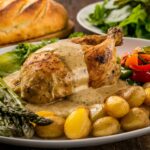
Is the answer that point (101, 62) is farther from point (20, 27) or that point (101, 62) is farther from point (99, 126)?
point (20, 27)

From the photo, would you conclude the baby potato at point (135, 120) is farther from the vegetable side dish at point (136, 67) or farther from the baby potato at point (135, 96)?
the vegetable side dish at point (136, 67)

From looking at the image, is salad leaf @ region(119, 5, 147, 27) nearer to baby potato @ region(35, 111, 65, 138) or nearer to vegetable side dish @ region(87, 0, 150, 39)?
vegetable side dish @ region(87, 0, 150, 39)

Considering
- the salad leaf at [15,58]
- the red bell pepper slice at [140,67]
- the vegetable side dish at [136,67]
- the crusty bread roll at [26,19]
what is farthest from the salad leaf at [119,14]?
the red bell pepper slice at [140,67]

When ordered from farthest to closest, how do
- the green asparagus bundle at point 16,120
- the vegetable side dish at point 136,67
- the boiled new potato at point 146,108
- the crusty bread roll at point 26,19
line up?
the crusty bread roll at point 26,19 → the vegetable side dish at point 136,67 → the boiled new potato at point 146,108 → the green asparagus bundle at point 16,120

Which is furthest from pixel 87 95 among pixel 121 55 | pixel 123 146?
pixel 121 55

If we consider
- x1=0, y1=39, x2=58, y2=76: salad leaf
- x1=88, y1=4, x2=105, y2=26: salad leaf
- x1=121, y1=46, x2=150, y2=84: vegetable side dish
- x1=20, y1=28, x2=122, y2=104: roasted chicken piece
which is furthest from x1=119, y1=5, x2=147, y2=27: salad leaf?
x1=20, y1=28, x2=122, y2=104: roasted chicken piece

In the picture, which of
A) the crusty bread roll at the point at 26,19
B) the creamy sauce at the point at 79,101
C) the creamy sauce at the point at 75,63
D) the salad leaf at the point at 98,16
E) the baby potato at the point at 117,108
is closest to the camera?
the baby potato at the point at 117,108
